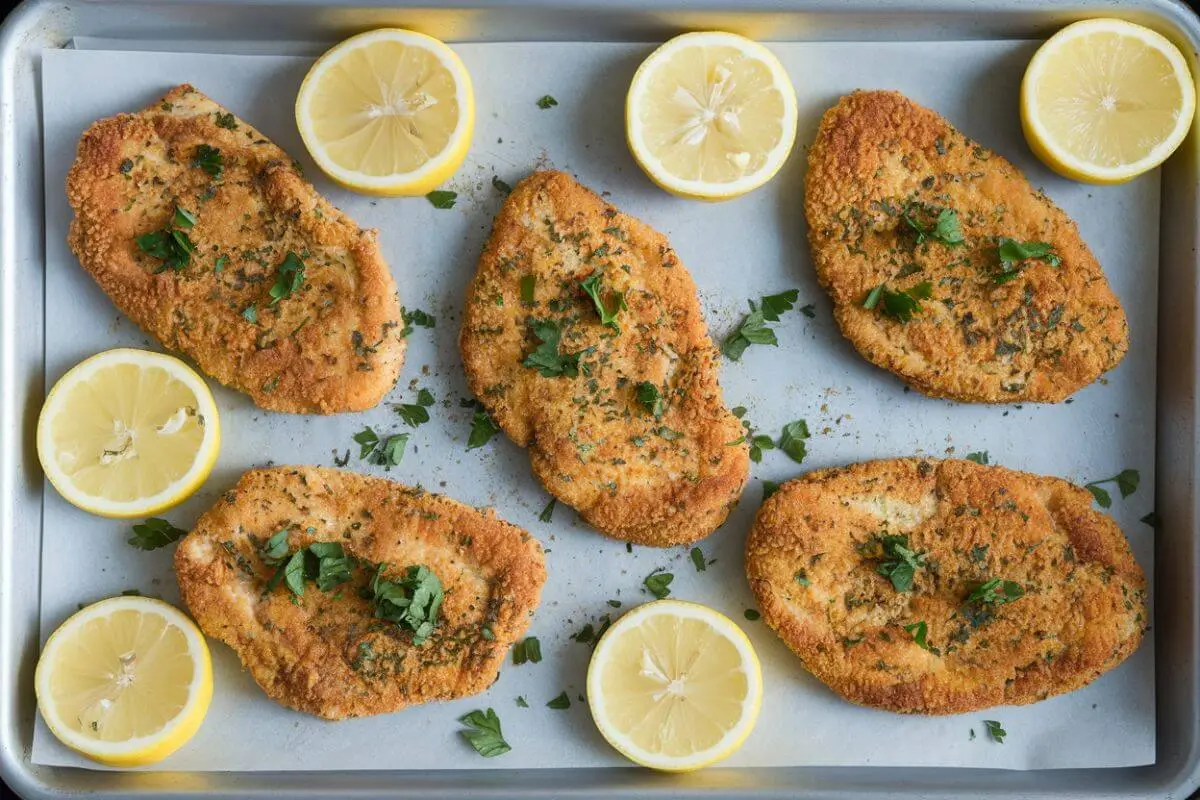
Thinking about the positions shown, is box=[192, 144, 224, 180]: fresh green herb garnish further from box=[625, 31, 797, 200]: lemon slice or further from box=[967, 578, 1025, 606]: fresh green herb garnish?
box=[967, 578, 1025, 606]: fresh green herb garnish

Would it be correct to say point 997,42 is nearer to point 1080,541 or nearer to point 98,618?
point 1080,541

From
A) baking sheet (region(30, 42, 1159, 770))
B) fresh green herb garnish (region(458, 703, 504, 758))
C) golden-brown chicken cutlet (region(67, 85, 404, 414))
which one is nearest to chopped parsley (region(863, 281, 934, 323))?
baking sheet (region(30, 42, 1159, 770))

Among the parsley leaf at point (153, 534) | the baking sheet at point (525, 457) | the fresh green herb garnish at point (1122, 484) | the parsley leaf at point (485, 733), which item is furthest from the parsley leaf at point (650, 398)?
the parsley leaf at point (153, 534)

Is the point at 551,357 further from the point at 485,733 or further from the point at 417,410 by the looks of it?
the point at 485,733

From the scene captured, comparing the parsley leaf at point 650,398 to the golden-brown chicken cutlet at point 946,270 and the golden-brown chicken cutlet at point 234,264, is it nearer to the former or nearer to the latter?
the golden-brown chicken cutlet at point 946,270

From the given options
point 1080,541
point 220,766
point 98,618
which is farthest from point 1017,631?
point 98,618

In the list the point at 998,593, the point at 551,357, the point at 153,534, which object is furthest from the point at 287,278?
the point at 998,593
